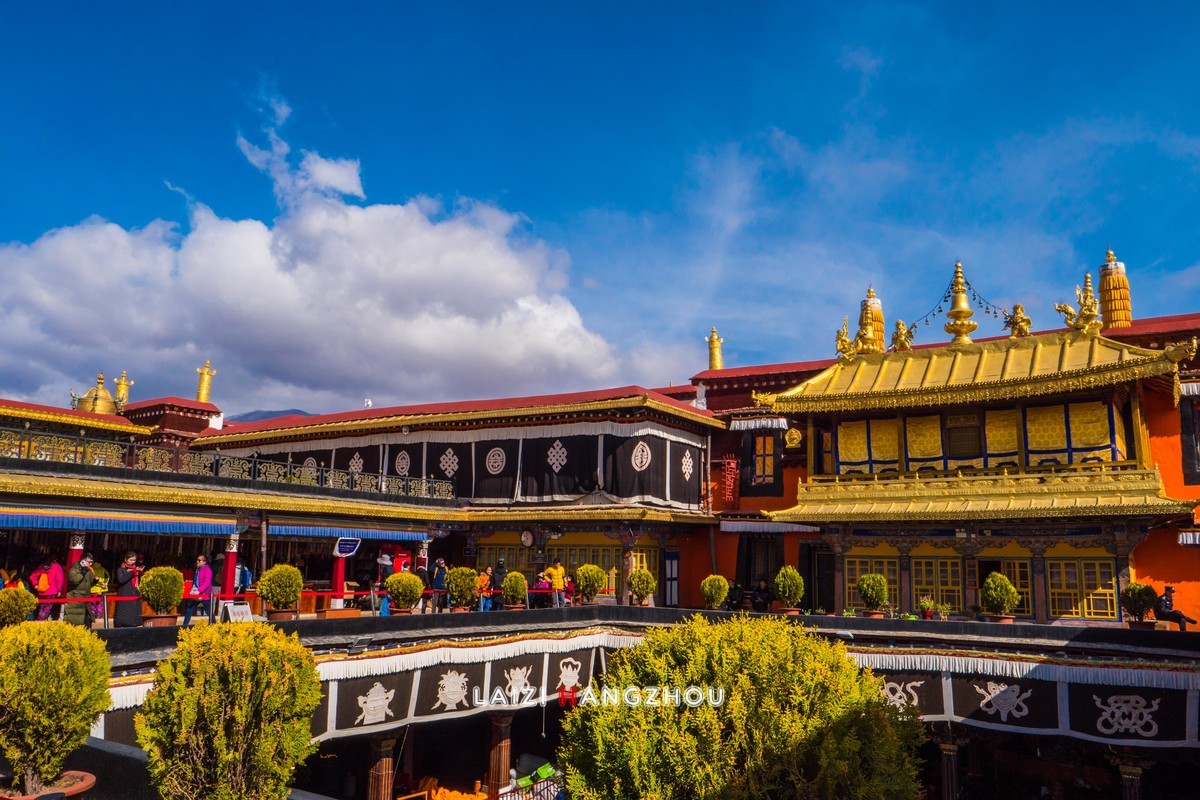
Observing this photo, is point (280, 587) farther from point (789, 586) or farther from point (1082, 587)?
point (1082, 587)

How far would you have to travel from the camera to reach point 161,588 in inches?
559

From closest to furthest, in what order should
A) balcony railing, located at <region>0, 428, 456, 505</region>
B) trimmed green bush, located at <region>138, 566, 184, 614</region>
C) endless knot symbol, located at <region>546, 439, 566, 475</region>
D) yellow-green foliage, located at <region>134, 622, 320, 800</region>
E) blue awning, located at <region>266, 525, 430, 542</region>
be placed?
yellow-green foliage, located at <region>134, 622, 320, 800</region> → trimmed green bush, located at <region>138, 566, 184, 614</region> → balcony railing, located at <region>0, 428, 456, 505</region> → blue awning, located at <region>266, 525, 430, 542</region> → endless knot symbol, located at <region>546, 439, 566, 475</region>

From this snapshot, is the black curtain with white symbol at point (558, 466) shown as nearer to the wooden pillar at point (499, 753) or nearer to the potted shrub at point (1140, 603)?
the wooden pillar at point (499, 753)

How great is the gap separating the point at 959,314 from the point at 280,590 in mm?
20778

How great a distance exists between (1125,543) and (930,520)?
431cm

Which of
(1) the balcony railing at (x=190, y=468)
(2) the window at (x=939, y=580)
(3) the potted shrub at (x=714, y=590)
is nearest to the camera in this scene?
(1) the balcony railing at (x=190, y=468)

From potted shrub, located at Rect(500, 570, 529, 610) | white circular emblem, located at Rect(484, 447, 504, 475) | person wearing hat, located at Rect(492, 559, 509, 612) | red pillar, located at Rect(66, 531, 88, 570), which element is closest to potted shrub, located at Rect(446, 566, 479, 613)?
potted shrub, located at Rect(500, 570, 529, 610)

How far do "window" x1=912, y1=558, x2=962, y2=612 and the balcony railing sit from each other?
1446 cm

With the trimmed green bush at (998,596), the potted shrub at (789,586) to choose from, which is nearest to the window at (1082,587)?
the trimmed green bush at (998,596)

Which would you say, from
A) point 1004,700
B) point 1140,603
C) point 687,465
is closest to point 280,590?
point 1004,700

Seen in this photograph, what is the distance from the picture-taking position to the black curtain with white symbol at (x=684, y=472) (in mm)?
27236

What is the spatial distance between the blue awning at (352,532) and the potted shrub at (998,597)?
1583 cm

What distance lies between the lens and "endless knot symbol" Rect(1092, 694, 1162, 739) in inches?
576

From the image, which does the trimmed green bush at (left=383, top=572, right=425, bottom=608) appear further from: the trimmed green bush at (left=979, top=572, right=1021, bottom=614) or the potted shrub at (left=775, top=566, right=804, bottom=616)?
the trimmed green bush at (left=979, top=572, right=1021, bottom=614)
